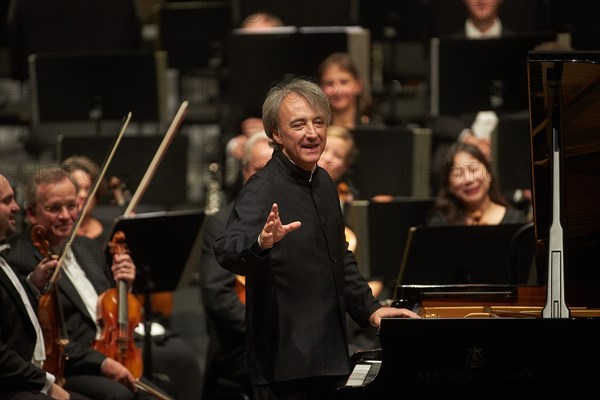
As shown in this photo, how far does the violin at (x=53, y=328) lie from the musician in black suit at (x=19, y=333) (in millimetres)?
34

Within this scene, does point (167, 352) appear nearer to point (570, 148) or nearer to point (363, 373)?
point (363, 373)

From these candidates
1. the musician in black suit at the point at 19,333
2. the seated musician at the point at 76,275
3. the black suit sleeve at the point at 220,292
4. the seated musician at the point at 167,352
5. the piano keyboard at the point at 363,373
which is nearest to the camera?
the piano keyboard at the point at 363,373

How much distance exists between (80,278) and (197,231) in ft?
1.73

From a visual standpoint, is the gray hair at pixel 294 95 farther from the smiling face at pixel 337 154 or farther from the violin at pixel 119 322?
the smiling face at pixel 337 154

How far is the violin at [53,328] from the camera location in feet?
12.2

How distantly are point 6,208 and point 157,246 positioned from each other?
0.81 m

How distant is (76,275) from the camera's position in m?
4.21

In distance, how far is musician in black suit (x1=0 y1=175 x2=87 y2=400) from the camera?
350cm

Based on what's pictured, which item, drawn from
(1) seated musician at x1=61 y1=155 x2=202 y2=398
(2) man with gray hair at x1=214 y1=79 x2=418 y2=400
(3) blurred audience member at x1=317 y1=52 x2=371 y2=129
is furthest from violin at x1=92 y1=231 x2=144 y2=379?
(3) blurred audience member at x1=317 y1=52 x2=371 y2=129

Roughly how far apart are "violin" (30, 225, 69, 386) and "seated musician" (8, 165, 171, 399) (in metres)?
0.04

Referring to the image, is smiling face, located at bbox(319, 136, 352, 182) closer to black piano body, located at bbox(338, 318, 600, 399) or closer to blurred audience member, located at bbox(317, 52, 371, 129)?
blurred audience member, located at bbox(317, 52, 371, 129)

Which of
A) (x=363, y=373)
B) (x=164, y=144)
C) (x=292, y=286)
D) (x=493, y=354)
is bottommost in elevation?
(x=363, y=373)

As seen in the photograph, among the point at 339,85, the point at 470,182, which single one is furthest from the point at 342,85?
the point at 470,182

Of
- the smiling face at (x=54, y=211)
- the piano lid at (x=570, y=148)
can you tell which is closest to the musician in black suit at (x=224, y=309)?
the smiling face at (x=54, y=211)
